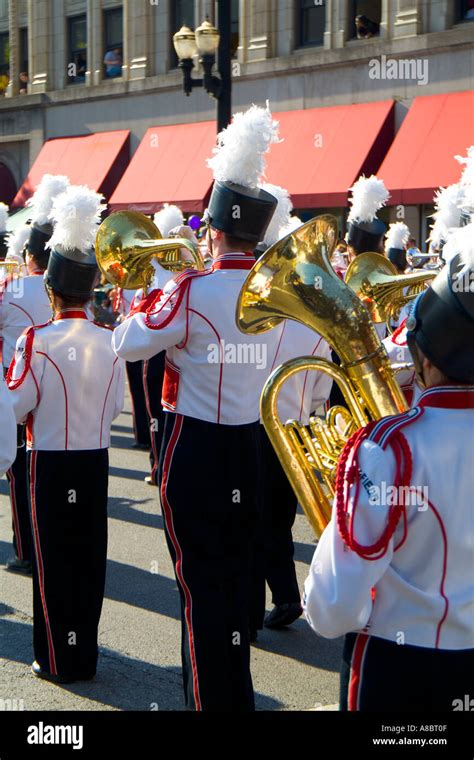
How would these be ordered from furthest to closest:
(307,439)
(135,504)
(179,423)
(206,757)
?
(135,504) → (179,423) → (206,757) → (307,439)

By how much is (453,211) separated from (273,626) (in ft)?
8.81

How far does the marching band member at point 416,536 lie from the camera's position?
2.60 metres

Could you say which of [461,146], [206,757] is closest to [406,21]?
[461,146]

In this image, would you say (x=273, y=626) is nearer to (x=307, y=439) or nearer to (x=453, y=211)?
(x=453, y=211)

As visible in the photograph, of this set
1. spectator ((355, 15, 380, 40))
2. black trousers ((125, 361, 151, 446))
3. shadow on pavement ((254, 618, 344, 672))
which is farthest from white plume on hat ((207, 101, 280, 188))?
spectator ((355, 15, 380, 40))

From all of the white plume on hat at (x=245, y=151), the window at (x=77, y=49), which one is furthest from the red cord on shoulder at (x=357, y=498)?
the window at (x=77, y=49)

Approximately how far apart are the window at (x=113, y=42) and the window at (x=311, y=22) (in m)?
5.25

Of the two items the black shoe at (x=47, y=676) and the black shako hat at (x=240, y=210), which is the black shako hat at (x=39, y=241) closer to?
the black shako hat at (x=240, y=210)

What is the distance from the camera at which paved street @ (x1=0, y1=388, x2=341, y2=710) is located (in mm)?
4930

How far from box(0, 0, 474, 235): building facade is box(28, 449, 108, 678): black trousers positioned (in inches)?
579

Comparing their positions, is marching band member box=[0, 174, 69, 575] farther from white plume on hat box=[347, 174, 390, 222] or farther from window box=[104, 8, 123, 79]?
window box=[104, 8, 123, 79]

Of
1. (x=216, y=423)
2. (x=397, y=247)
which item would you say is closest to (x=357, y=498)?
(x=216, y=423)

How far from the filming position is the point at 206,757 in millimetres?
3863

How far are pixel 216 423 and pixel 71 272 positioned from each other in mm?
1081
